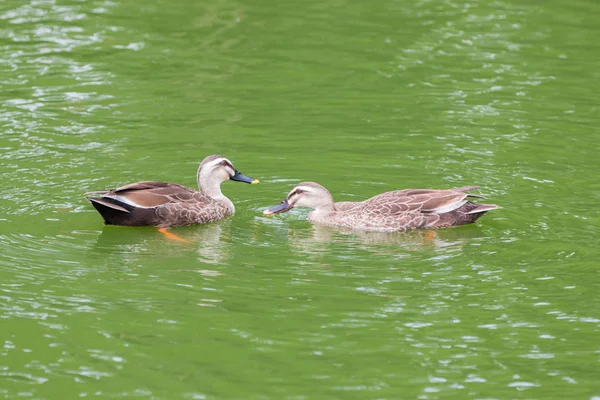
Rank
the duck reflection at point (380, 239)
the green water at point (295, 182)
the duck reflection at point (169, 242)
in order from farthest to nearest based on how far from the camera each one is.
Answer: the duck reflection at point (380, 239) → the duck reflection at point (169, 242) → the green water at point (295, 182)

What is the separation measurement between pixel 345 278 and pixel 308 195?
2446 mm

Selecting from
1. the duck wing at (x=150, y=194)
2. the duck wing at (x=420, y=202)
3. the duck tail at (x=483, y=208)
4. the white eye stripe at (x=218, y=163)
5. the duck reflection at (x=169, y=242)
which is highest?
the white eye stripe at (x=218, y=163)

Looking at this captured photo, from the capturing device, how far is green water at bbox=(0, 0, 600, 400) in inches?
346

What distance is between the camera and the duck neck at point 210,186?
44.2ft

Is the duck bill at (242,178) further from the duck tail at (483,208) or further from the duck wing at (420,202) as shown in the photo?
the duck tail at (483,208)

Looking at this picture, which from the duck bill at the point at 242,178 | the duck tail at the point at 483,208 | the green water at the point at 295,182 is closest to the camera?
the green water at the point at 295,182

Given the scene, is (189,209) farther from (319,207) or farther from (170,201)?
(319,207)

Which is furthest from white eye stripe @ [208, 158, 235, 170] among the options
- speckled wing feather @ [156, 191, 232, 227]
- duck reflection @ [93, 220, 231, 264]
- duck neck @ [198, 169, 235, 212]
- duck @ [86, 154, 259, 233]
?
duck reflection @ [93, 220, 231, 264]

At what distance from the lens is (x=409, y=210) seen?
12.5m

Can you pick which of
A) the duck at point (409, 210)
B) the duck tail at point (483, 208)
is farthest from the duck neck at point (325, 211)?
the duck tail at point (483, 208)

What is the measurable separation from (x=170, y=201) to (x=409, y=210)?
256 cm

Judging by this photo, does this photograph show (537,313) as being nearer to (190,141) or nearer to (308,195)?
(308,195)

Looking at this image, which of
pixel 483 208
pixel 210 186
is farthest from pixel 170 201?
pixel 483 208

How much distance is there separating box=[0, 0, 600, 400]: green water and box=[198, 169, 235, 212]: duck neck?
0.33 metres
